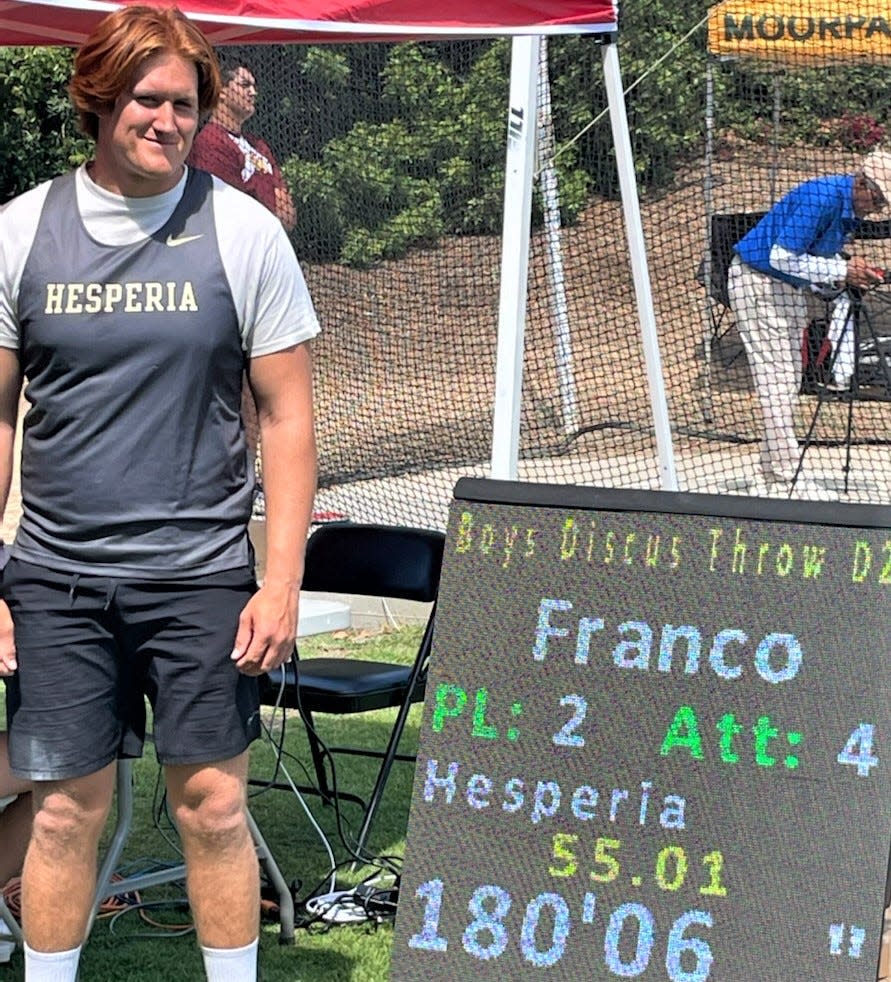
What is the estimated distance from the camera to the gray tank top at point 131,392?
118 inches

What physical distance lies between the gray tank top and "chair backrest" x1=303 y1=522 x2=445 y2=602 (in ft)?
5.47

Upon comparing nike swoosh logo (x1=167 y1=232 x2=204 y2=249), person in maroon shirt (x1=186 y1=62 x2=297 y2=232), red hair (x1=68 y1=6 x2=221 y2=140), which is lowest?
nike swoosh logo (x1=167 y1=232 x2=204 y2=249)

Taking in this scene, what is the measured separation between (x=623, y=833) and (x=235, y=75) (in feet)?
15.7

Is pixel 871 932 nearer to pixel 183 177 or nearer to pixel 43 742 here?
pixel 43 742

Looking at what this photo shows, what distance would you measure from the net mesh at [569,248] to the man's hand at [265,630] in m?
4.32

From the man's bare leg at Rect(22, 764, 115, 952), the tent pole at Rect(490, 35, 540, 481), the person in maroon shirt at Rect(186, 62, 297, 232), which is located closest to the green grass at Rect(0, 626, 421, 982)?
the man's bare leg at Rect(22, 764, 115, 952)

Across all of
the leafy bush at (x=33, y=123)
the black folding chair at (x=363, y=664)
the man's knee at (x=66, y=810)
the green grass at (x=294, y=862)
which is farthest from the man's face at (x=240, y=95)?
the leafy bush at (x=33, y=123)

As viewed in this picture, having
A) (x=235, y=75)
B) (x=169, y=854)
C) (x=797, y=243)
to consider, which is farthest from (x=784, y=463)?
(x=169, y=854)

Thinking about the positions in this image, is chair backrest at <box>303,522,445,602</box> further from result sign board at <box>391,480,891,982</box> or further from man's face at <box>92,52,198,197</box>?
man's face at <box>92,52,198,197</box>

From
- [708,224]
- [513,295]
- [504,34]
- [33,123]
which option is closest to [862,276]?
[708,224]

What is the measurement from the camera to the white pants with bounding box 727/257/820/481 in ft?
29.9

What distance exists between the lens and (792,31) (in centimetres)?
1062

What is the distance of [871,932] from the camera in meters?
2.80

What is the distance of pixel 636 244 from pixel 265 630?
8.92 ft
